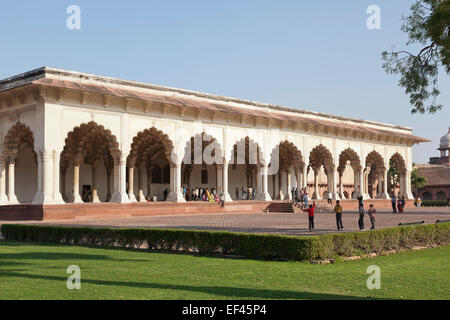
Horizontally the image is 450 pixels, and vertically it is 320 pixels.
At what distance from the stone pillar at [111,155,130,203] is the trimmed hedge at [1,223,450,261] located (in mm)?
8824

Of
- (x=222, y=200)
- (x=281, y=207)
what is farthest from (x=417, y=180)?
(x=222, y=200)

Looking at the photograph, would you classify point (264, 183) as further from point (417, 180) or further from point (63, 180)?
point (417, 180)

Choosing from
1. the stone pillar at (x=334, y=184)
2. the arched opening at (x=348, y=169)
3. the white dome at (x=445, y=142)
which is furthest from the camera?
the white dome at (x=445, y=142)

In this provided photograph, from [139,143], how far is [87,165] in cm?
375

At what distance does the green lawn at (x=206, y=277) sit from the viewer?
629 cm

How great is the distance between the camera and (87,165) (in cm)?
2802

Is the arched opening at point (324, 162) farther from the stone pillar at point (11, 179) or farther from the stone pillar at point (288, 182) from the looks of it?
the stone pillar at point (11, 179)

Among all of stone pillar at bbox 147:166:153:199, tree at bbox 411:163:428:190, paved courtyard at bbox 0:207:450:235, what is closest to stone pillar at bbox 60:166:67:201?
stone pillar at bbox 147:166:153:199

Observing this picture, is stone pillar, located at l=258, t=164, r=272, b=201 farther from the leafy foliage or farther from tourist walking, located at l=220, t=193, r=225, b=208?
the leafy foliage

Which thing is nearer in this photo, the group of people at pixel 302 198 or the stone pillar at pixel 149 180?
the group of people at pixel 302 198

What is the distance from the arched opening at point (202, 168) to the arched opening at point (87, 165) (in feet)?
14.4

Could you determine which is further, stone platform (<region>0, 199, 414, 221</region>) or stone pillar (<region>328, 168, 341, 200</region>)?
stone pillar (<region>328, 168, 341, 200</region>)

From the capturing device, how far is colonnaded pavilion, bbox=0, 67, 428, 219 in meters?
20.4

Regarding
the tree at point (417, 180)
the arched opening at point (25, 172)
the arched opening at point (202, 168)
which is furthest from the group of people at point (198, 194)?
the tree at point (417, 180)
